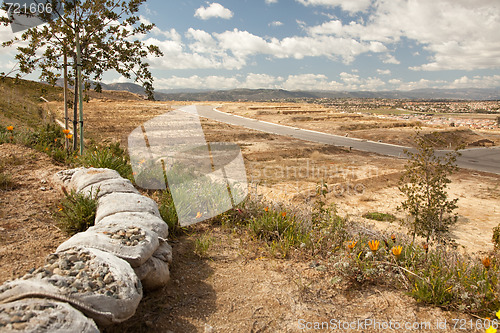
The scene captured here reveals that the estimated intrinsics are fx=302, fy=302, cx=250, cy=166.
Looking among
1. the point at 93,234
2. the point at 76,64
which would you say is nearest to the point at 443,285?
the point at 93,234

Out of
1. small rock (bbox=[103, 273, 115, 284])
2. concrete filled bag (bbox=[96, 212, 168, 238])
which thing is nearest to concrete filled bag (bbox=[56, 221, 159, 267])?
concrete filled bag (bbox=[96, 212, 168, 238])

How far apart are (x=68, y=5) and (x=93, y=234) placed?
16.6 ft

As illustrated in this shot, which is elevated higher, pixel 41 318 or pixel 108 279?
pixel 41 318

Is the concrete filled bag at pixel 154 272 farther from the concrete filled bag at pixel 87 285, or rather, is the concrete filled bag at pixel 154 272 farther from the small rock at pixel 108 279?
the small rock at pixel 108 279

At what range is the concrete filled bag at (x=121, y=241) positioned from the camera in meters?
2.49

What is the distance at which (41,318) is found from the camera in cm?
154

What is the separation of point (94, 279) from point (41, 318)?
504 millimetres

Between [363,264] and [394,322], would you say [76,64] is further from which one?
[394,322]

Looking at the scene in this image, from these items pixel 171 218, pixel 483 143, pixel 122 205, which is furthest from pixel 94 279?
pixel 483 143

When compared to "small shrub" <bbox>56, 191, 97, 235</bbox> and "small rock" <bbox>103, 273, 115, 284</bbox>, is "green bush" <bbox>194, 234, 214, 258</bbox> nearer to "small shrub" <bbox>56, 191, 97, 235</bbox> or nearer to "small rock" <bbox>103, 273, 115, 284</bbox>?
"small shrub" <bbox>56, 191, 97, 235</bbox>

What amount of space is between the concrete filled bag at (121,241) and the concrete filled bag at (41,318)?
77 cm

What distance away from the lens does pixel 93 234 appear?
2.63 metres

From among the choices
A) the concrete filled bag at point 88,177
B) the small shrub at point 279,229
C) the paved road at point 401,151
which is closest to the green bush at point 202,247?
the small shrub at point 279,229

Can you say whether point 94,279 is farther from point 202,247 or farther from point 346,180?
point 346,180
